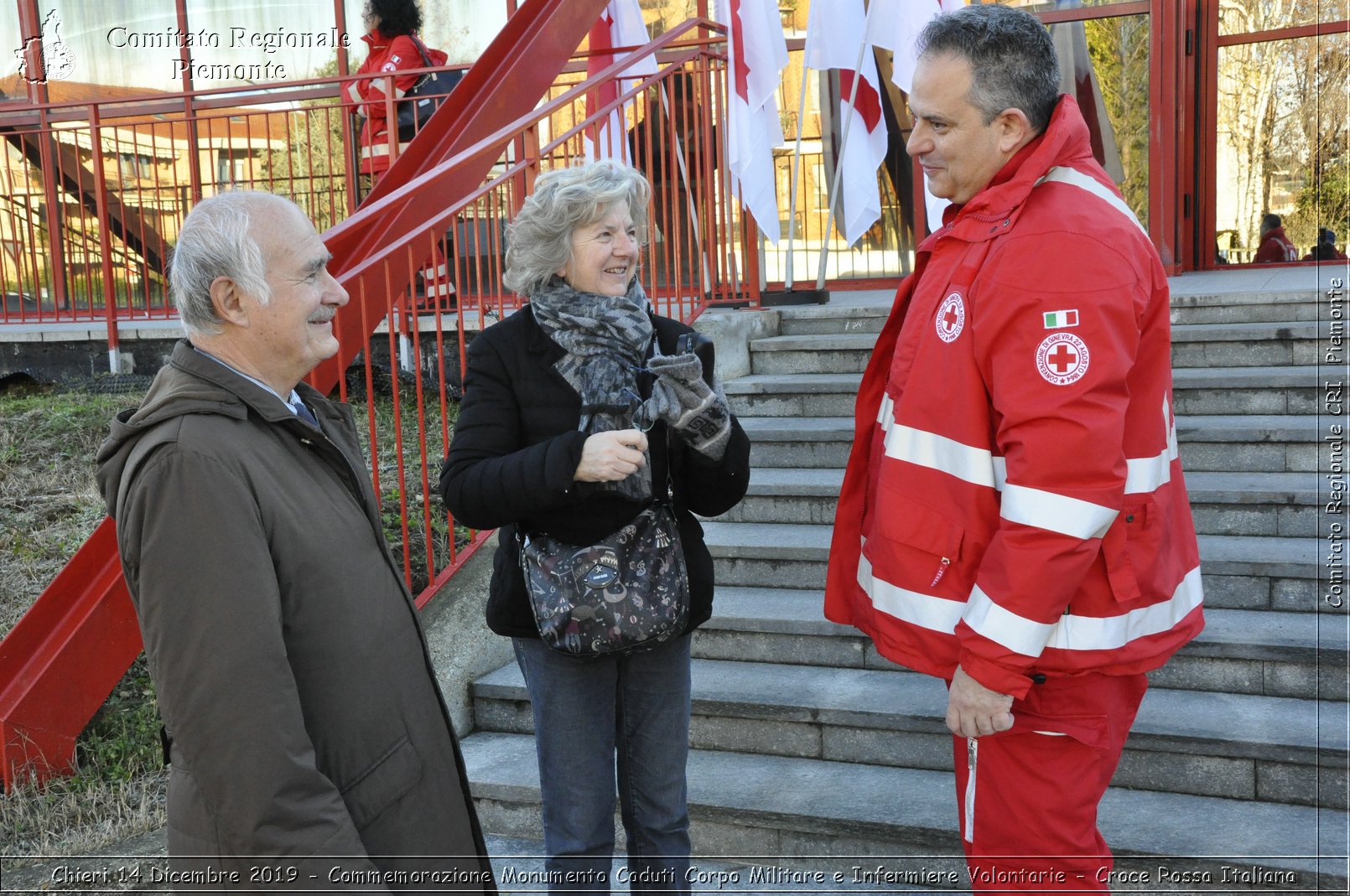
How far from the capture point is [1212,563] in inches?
137

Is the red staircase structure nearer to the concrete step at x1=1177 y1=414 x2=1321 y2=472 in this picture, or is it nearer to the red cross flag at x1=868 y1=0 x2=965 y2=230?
the red cross flag at x1=868 y1=0 x2=965 y2=230

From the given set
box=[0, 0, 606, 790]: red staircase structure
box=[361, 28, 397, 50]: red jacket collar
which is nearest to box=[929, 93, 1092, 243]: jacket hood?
box=[0, 0, 606, 790]: red staircase structure

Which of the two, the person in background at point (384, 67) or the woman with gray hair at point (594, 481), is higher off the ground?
the person in background at point (384, 67)

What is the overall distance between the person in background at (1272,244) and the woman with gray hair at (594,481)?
5.85 meters

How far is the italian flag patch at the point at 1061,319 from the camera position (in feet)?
6.11

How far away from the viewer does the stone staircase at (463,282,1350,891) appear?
288 centimetres

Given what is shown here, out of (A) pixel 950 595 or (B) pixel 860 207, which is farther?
(B) pixel 860 207

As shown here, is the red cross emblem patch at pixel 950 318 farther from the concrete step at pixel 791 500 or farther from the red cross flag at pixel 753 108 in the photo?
the red cross flag at pixel 753 108

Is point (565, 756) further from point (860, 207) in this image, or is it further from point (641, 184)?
point (860, 207)

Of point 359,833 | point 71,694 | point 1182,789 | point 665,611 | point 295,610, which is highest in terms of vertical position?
point 295,610

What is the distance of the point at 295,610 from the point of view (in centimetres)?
163

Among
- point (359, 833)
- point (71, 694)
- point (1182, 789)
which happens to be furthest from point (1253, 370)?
point (71, 694)

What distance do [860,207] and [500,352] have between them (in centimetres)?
373

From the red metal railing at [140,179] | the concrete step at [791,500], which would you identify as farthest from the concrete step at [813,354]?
the red metal railing at [140,179]
